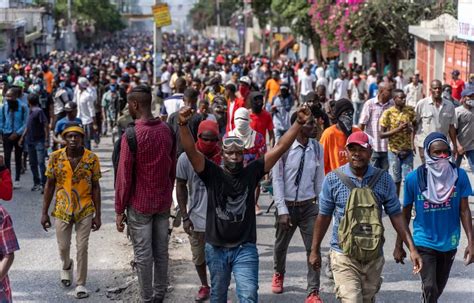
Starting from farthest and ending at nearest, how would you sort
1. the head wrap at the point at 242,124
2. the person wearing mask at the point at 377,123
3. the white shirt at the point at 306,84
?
the white shirt at the point at 306,84 → the person wearing mask at the point at 377,123 → the head wrap at the point at 242,124

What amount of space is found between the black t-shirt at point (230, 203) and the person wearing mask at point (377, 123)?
16.3ft

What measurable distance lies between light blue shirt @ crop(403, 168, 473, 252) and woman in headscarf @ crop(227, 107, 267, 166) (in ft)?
A: 10.6

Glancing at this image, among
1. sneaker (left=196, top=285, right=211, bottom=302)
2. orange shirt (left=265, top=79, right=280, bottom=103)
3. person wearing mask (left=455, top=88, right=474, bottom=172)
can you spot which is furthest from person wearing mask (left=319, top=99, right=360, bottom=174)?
orange shirt (left=265, top=79, right=280, bottom=103)

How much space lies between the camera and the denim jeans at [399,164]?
433 inches

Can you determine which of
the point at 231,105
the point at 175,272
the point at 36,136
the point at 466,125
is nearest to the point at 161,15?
the point at 36,136

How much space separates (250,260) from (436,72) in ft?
65.2

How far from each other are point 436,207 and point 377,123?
4.60 meters

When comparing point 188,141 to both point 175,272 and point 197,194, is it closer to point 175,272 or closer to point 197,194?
point 197,194

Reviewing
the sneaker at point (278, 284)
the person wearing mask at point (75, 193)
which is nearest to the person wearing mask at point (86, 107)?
the person wearing mask at point (75, 193)

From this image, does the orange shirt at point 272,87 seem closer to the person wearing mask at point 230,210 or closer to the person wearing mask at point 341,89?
the person wearing mask at point 341,89

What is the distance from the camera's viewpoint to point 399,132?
10.8m

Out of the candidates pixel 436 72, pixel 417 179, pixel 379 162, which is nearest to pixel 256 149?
pixel 379 162

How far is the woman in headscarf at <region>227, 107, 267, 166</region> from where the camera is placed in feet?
31.1

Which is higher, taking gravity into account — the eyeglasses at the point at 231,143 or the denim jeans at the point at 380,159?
the eyeglasses at the point at 231,143
